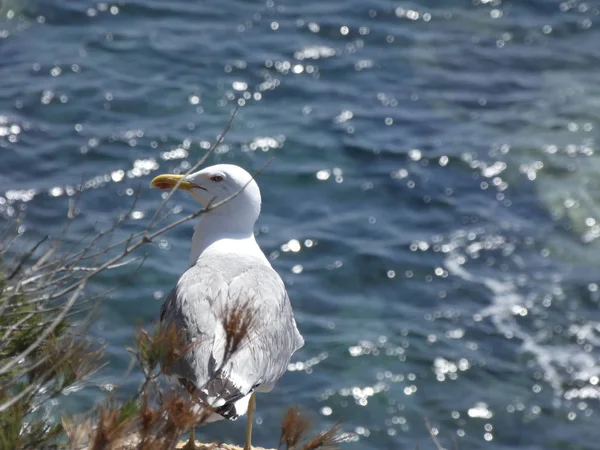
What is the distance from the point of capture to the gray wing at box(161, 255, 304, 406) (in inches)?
162

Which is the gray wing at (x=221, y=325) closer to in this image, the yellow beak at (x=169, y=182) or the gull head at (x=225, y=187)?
the gull head at (x=225, y=187)

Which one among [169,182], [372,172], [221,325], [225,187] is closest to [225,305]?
[221,325]

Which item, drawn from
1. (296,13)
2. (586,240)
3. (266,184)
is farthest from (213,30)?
(586,240)

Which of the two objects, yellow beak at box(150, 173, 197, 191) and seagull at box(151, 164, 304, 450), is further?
yellow beak at box(150, 173, 197, 191)

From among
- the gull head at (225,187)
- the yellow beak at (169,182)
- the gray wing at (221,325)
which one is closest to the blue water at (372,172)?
the yellow beak at (169,182)

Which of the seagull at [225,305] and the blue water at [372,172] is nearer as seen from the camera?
the seagull at [225,305]

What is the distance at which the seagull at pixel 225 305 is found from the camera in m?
4.04

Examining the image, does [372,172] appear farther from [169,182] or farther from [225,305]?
[225,305]

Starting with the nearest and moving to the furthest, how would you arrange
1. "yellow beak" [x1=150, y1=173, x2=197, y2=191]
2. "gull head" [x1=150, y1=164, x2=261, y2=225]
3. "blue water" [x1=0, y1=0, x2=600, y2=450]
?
1. "gull head" [x1=150, y1=164, x2=261, y2=225]
2. "yellow beak" [x1=150, y1=173, x2=197, y2=191]
3. "blue water" [x1=0, y1=0, x2=600, y2=450]

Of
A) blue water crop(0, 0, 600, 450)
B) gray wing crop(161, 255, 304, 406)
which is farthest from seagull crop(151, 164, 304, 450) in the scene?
blue water crop(0, 0, 600, 450)

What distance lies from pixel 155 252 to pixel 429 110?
3962 millimetres

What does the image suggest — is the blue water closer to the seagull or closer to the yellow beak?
the yellow beak

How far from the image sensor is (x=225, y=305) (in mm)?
3518

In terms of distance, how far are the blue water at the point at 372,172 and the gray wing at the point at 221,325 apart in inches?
129
